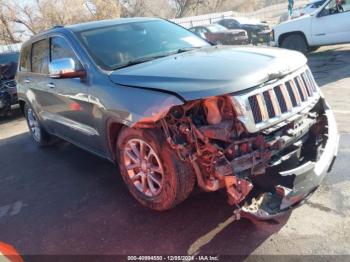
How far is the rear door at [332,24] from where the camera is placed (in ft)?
35.2

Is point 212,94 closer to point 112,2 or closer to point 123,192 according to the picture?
point 123,192

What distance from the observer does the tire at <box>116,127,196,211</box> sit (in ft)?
10.8

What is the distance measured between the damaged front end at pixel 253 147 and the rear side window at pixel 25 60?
3.70m

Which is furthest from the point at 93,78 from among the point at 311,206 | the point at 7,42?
the point at 7,42

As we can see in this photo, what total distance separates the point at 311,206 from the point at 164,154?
1417 mm

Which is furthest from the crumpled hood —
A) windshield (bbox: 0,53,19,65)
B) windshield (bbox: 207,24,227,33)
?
windshield (bbox: 207,24,227,33)

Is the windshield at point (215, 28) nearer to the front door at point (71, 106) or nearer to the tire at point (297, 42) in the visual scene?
the tire at point (297, 42)

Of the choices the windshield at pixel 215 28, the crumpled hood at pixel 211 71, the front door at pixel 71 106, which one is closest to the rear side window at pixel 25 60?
the front door at pixel 71 106

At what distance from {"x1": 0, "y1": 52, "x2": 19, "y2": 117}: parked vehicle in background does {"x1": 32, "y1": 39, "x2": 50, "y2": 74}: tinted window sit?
14.8 feet

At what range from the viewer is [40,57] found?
18.4ft

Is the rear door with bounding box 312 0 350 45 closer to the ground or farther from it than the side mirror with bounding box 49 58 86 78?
closer to the ground

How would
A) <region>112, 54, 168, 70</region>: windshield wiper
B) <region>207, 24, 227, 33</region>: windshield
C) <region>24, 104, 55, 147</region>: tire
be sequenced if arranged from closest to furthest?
<region>112, 54, 168, 70</region>: windshield wiper → <region>24, 104, 55, 147</region>: tire → <region>207, 24, 227, 33</region>: windshield

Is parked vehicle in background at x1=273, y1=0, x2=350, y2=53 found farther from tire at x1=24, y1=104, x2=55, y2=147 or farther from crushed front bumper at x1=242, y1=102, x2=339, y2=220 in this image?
crushed front bumper at x1=242, y1=102, x2=339, y2=220

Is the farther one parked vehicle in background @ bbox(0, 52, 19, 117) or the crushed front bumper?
parked vehicle in background @ bbox(0, 52, 19, 117)
